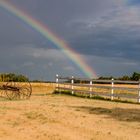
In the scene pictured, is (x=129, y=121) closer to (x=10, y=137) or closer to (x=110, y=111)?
(x=110, y=111)

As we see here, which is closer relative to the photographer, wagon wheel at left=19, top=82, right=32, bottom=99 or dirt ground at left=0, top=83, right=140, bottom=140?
dirt ground at left=0, top=83, right=140, bottom=140

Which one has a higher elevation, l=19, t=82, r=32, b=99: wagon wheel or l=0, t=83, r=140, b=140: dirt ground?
l=19, t=82, r=32, b=99: wagon wheel

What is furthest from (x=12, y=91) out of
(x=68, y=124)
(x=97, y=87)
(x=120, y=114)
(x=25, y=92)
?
(x=68, y=124)

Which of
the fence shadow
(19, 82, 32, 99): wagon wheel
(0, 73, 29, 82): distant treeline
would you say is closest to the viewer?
the fence shadow

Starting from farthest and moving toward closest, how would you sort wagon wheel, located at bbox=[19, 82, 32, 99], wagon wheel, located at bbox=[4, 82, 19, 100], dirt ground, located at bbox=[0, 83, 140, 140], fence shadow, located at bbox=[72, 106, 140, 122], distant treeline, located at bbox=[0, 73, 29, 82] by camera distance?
distant treeline, located at bbox=[0, 73, 29, 82]
wagon wheel, located at bbox=[19, 82, 32, 99]
wagon wheel, located at bbox=[4, 82, 19, 100]
fence shadow, located at bbox=[72, 106, 140, 122]
dirt ground, located at bbox=[0, 83, 140, 140]

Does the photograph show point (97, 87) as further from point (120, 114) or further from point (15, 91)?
point (120, 114)

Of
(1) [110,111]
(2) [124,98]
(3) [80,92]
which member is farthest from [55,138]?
(3) [80,92]

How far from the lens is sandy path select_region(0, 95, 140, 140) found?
13.0 meters

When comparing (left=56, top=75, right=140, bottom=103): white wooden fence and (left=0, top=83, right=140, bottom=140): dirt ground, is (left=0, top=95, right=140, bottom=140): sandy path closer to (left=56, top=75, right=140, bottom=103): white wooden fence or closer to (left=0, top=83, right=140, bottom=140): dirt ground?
(left=0, top=83, right=140, bottom=140): dirt ground

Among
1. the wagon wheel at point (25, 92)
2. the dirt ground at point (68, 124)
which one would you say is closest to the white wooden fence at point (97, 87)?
the wagon wheel at point (25, 92)

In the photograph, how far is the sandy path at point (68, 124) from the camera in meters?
13.0

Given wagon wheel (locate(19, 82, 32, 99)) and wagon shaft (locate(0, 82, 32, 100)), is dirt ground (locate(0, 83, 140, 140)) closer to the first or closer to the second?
wagon shaft (locate(0, 82, 32, 100))

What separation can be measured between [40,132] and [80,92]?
19.8m

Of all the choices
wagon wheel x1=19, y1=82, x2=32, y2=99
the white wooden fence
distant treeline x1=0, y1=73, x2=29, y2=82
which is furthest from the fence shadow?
distant treeline x1=0, y1=73, x2=29, y2=82
